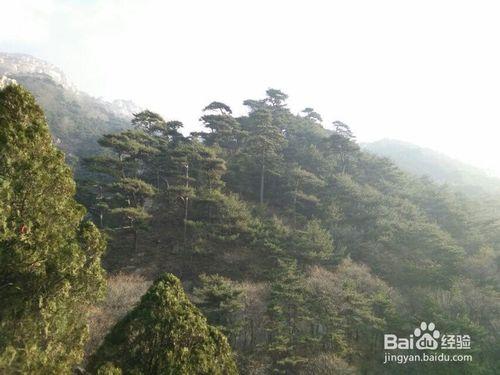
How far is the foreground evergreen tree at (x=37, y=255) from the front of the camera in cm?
773

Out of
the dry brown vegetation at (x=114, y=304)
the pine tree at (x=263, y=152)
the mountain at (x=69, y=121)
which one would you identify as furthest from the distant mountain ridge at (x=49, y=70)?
the dry brown vegetation at (x=114, y=304)

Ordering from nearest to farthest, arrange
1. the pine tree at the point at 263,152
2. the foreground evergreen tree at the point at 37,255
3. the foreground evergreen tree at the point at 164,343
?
the foreground evergreen tree at the point at 37,255
the foreground evergreen tree at the point at 164,343
the pine tree at the point at 263,152

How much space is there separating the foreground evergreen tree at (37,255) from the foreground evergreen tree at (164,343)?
3.87 ft

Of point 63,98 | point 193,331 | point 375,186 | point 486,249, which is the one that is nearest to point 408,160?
A: point 375,186

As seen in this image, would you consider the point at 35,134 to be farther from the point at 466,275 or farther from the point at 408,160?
the point at 408,160

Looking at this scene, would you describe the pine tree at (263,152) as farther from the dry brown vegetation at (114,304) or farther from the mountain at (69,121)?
the mountain at (69,121)

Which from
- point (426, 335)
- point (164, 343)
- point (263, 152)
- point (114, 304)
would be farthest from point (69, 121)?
point (164, 343)

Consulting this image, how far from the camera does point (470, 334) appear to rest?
23547 millimetres

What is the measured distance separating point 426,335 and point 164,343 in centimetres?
1953

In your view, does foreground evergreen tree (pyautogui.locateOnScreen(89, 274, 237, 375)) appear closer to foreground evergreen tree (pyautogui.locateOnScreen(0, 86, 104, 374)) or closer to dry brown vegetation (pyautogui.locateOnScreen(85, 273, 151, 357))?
foreground evergreen tree (pyautogui.locateOnScreen(0, 86, 104, 374))

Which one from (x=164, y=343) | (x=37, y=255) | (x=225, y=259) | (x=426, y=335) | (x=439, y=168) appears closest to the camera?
(x=37, y=255)

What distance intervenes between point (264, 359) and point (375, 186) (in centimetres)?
3070

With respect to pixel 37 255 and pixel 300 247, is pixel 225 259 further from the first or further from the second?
pixel 37 255

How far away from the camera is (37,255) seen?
316 inches
